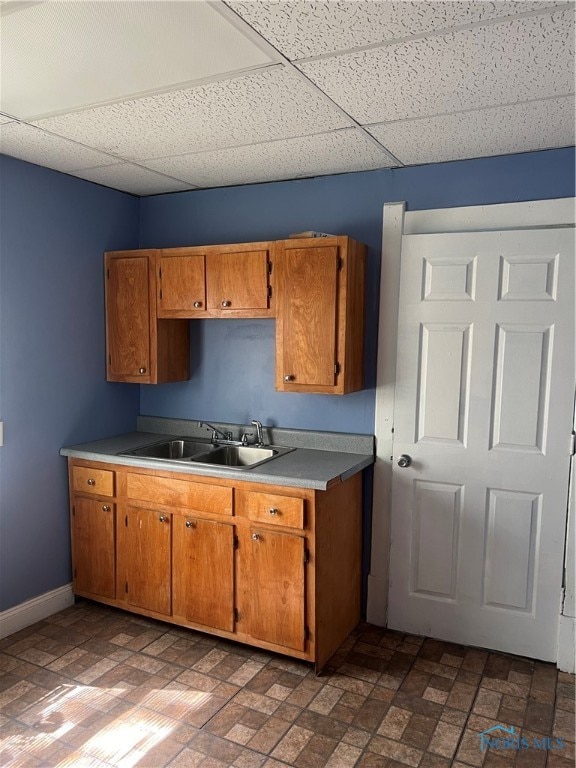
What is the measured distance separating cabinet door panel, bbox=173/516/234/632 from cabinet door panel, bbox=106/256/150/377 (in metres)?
1.02

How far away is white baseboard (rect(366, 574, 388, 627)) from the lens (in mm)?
3096

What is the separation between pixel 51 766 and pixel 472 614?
6.43 feet

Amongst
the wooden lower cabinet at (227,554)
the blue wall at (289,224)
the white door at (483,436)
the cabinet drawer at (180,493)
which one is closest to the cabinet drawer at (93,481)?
the wooden lower cabinet at (227,554)

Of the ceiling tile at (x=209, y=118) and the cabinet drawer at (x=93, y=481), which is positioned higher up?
the ceiling tile at (x=209, y=118)

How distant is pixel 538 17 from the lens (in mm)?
1543

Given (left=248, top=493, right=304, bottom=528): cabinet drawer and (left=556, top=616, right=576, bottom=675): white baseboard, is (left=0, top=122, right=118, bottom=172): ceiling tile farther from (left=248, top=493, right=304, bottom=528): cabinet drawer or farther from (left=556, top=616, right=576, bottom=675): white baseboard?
(left=556, top=616, right=576, bottom=675): white baseboard

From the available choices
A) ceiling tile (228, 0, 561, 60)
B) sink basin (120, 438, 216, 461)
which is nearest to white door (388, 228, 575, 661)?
sink basin (120, 438, 216, 461)

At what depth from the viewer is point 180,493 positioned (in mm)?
2928

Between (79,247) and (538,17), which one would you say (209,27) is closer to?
(538,17)

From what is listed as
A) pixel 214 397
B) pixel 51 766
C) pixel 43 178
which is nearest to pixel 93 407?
pixel 214 397

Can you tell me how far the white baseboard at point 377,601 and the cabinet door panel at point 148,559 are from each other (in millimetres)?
1064

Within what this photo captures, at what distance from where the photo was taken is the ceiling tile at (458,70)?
1.64 m

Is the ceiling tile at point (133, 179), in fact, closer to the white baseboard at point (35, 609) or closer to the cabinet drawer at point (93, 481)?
the cabinet drawer at point (93, 481)

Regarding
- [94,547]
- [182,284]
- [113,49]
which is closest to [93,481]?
[94,547]
